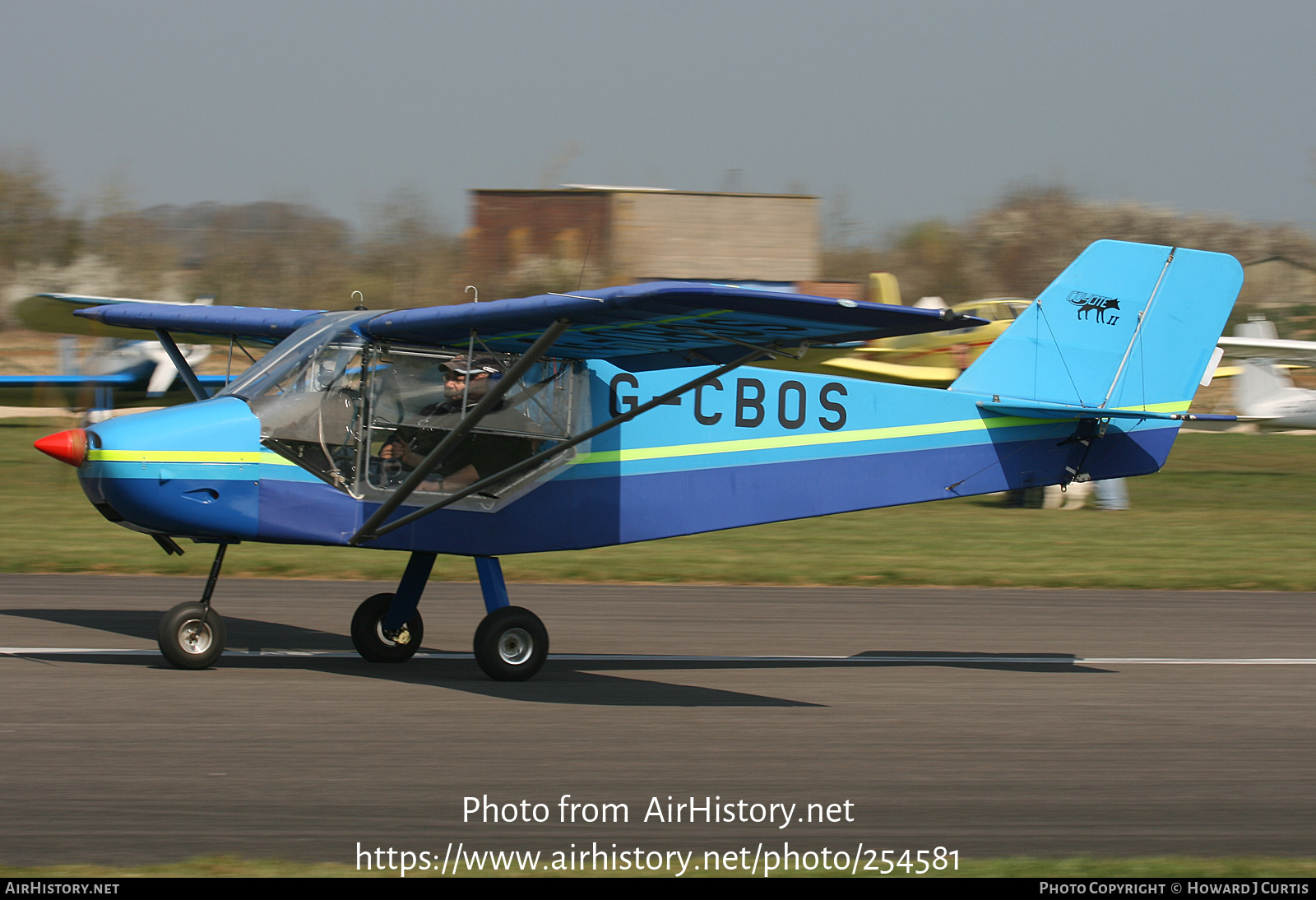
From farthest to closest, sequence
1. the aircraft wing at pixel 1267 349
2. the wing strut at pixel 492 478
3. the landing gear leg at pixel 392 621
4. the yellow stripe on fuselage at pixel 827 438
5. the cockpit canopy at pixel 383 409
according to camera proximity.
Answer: the aircraft wing at pixel 1267 349
the landing gear leg at pixel 392 621
the yellow stripe on fuselage at pixel 827 438
the cockpit canopy at pixel 383 409
the wing strut at pixel 492 478

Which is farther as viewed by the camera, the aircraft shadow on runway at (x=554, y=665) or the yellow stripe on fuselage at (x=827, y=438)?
the yellow stripe on fuselage at (x=827, y=438)

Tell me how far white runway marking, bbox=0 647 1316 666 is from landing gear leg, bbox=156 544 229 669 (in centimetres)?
80

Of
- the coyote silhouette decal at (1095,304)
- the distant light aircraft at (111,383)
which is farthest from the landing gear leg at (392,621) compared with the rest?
the distant light aircraft at (111,383)

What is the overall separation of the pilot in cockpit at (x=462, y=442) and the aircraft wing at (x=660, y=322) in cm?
16

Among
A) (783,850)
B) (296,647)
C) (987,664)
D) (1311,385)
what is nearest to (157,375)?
(296,647)

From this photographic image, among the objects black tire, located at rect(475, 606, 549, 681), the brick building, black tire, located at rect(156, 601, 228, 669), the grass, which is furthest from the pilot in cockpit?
the brick building

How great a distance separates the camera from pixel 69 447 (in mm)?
7645

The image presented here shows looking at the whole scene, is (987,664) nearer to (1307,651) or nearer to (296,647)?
(1307,651)

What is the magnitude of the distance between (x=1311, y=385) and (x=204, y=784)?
5341cm

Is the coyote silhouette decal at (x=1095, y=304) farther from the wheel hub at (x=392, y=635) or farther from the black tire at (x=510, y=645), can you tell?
the wheel hub at (x=392, y=635)

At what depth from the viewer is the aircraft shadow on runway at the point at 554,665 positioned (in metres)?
8.38

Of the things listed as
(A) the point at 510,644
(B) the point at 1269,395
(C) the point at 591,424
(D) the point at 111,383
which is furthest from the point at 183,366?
(B) the point at 1269,395

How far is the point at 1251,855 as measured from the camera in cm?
535

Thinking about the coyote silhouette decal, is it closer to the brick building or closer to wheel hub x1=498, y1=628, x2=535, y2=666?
wheel hub x1=498, y1=628, x2=535, y2=666
